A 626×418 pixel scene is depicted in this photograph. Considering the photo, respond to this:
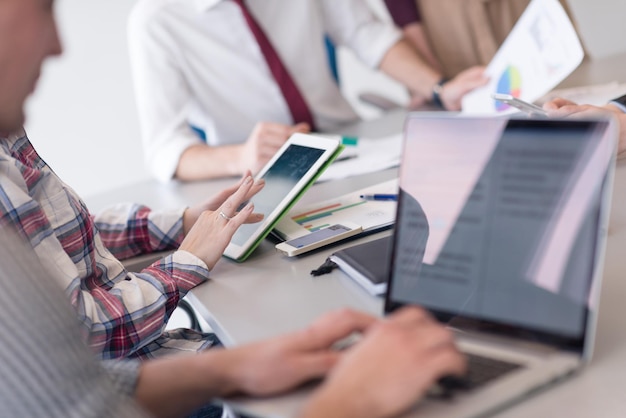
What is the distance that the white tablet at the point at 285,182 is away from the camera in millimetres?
Answer: 1065

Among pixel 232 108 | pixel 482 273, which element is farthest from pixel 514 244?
pixel 232 108

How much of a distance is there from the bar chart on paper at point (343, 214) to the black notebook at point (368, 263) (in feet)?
0.38

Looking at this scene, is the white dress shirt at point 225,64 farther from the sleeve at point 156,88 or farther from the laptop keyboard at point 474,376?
the laptop keyboard at point 474,376

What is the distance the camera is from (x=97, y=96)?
3.28m

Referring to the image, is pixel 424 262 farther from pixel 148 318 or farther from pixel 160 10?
pixel 160 10

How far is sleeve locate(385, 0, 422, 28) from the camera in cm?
215

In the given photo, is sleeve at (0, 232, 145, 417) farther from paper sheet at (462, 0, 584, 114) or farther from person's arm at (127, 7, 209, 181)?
person's arm at (127, 7, 209, 181)

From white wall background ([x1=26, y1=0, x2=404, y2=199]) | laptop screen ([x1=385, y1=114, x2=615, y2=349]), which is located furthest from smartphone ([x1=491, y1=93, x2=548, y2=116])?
white wall background ([x1=26, y1=0, x2=404, y2=199])

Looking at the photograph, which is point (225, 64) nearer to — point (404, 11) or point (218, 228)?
point (404, 11)

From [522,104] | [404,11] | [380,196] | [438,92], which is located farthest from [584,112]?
[404,11]

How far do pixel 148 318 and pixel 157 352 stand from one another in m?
0.11

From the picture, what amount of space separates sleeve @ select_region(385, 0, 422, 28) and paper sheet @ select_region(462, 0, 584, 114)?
600mm

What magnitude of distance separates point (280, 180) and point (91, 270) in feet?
1.11

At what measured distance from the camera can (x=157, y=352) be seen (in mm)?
1050
